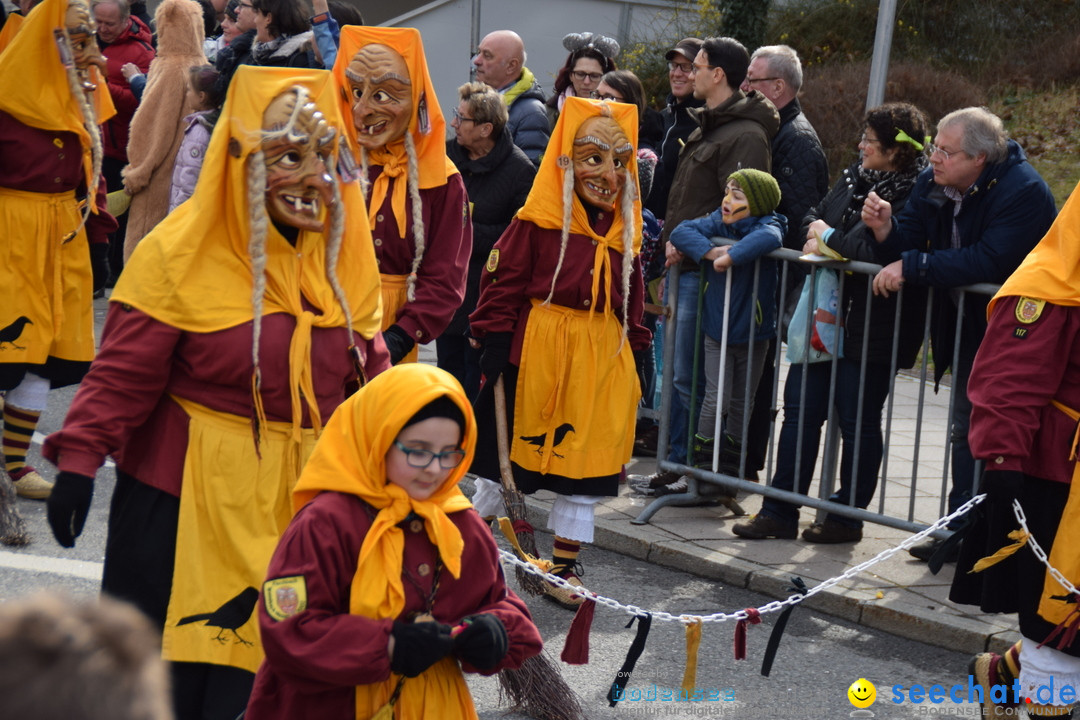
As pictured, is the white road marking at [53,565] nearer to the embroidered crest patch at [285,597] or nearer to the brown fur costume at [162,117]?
the embroidered crest patch at [285,597]

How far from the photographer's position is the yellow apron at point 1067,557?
13.8ft

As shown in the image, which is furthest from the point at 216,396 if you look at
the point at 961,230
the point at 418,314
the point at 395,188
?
the point at 961,230

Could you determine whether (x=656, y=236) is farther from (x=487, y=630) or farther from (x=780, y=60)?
(x=487, y=630)

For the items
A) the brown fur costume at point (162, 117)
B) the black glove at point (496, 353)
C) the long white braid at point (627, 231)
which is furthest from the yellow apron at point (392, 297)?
the brown fur costume at point (162, 117)

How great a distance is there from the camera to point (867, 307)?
20.6ft

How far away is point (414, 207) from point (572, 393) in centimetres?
103

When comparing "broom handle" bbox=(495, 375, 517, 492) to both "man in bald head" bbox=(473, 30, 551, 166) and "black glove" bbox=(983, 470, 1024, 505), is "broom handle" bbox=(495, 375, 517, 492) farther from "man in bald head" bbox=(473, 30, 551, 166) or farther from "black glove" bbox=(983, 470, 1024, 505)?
"man in bald head" bbox=(473, 30, 551, 166)

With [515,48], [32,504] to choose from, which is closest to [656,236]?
[515,48]

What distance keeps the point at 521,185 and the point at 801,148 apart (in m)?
1.53

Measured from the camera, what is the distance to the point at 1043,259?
4.34 m

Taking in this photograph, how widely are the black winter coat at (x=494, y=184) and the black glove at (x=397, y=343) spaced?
1707 mm

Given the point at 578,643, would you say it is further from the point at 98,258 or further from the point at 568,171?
the point at 98,258

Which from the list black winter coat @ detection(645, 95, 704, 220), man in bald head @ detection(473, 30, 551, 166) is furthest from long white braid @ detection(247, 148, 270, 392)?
man in bald head @ detection(473, 30, 551, 166)

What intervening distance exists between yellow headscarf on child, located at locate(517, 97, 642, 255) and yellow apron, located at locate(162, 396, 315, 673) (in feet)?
7.97
